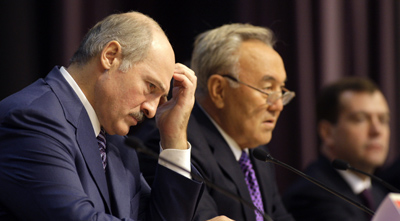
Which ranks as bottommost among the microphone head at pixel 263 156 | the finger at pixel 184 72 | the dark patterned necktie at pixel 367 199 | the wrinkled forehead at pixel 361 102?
the dark patterned necktie at pixel 367 199

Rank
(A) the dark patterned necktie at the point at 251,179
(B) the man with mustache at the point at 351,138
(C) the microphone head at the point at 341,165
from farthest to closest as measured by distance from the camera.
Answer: (B) the man with mustache at the point at 351,138 → (A) the dark patterned necktie at the point at 251,179 → (C) the microphone head at the point at 341,165

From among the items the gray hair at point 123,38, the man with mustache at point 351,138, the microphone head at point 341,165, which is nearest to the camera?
the gray hair at point 123,38

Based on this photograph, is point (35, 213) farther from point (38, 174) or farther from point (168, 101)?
point (168, 101)

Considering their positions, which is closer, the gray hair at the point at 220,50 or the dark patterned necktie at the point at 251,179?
the dark patterned necktie at the point at 251,179

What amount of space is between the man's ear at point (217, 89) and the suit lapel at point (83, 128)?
1.05 m

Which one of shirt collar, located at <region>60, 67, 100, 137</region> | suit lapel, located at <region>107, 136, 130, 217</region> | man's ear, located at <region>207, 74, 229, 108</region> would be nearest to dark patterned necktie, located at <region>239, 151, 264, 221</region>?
man's ear, located at <region>207, 74, 229, 108</region>

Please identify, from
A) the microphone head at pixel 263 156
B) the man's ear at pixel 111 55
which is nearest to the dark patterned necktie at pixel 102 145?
the man's ear at pixel 111 55

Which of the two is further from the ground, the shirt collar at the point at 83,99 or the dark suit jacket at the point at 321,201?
the shirt collar at the point at 83,99

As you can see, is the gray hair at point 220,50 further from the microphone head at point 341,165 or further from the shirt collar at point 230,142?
the microphone head at point 341,165

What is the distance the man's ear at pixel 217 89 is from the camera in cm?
276

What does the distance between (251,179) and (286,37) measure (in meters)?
2.12

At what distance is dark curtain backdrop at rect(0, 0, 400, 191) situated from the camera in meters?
3.04

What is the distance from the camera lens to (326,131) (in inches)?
152

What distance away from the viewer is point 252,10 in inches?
173
